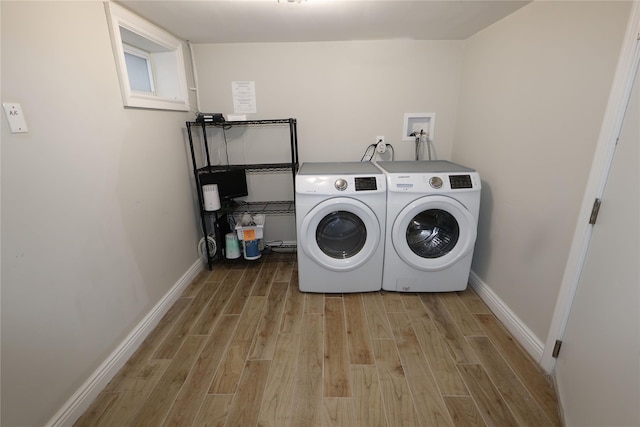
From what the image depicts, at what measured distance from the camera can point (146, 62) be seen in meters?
2.15

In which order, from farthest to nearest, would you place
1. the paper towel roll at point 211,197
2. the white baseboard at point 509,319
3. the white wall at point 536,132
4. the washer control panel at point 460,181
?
the paper towel roll at point 211,197, the washer control panel at point 460,181, the white baseboard at point 509,319, the white wall at point 536,132

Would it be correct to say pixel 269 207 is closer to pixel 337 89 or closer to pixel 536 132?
pixel 337 89

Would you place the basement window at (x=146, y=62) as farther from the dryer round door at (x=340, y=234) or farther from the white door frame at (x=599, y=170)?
the white door frame at (x=599, y=170)

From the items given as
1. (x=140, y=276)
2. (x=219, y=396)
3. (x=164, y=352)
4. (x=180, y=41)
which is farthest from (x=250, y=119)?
(x=219, y=396)

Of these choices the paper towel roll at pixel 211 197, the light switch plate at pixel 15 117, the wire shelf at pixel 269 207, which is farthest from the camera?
the wire shelf at pixel 269 207

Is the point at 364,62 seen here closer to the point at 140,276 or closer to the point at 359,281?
the point at 359,281

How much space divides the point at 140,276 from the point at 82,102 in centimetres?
98

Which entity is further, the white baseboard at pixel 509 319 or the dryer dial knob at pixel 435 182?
the dryer dial knob at pixel 435 182

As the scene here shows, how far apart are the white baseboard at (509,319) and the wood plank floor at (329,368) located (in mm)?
43

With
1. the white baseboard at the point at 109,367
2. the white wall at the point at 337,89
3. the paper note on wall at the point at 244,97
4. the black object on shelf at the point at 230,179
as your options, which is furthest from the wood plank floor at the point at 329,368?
the paper note on wall at the point at 244,97

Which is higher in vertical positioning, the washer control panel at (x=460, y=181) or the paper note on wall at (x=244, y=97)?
the paper note on wall at (x=244, y=97)

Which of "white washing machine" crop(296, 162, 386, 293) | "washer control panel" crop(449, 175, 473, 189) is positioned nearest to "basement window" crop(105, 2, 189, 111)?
"white washing machine" crop(296, 162, 386, 293)

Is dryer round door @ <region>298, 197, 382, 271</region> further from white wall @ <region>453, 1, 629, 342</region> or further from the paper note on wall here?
the paper note on wall

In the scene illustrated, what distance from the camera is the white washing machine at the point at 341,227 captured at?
73.0 inches
